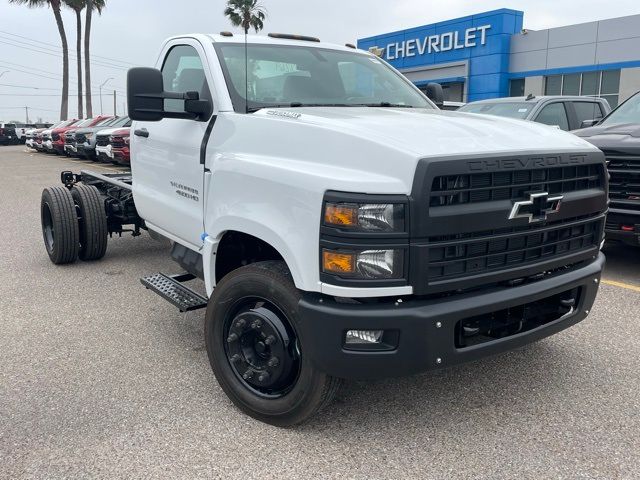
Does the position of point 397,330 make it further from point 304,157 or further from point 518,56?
point 518,56

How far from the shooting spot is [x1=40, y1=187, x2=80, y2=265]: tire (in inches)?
240

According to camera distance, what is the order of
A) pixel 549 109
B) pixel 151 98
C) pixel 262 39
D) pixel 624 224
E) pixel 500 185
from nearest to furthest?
pixel 500 185 → pixel 151 98 → pixel 262 39 → pixel 624 224 → pixel 549 109

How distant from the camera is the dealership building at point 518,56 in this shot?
25547 millimetres

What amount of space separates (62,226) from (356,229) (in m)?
4.48

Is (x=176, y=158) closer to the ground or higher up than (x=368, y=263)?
higher up

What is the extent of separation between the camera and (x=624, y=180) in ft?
18.1

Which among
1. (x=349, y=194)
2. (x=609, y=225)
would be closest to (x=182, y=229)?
(x=349, y=194)

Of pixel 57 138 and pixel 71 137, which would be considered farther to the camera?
pixel 57 138

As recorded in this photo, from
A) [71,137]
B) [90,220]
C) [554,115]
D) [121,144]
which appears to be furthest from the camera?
[71,137]

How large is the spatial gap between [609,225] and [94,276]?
4.97m

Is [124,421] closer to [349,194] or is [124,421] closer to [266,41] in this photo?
[349,194]

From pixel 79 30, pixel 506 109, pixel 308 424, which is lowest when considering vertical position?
pixel 308 424

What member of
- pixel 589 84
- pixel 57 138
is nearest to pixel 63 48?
pixel 57 138

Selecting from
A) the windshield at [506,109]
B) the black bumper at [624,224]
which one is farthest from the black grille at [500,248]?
the windshield at [506,109]
